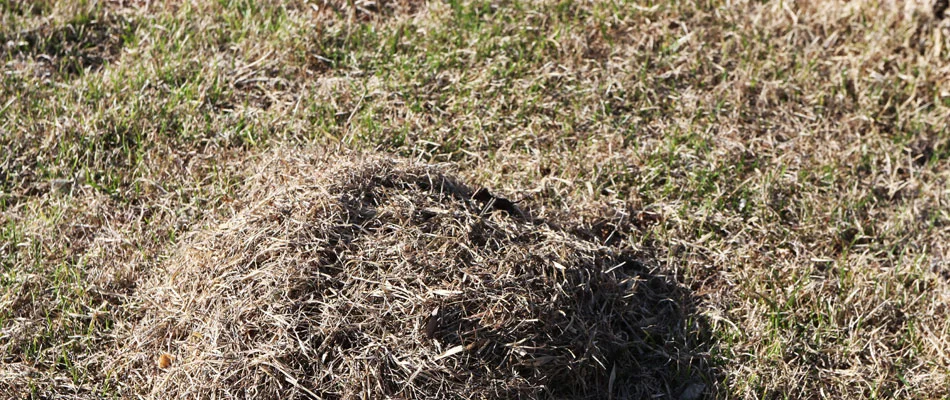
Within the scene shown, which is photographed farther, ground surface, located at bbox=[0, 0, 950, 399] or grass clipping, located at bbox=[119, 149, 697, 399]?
ground surface, located at bbox=[0, 0, 950, 399]

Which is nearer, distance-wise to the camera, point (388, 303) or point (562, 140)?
point (388, 303)

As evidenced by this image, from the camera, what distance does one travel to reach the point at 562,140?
13.6ft

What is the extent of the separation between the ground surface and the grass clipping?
23 cm

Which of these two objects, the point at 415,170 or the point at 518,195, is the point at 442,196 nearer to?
the point at 415,170

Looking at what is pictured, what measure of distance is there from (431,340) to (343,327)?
267 mm

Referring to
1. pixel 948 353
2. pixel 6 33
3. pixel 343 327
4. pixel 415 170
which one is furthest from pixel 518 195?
pixel 6 33

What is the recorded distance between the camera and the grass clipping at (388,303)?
289cm

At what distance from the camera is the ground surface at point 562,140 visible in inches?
137

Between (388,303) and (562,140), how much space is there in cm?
144

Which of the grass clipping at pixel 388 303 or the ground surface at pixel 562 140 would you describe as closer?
the grass clipping at pixel 388 303

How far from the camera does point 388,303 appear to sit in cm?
299

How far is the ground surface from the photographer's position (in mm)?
3475

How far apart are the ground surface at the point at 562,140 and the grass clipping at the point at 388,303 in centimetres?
23

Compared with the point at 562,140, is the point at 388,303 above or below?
above
